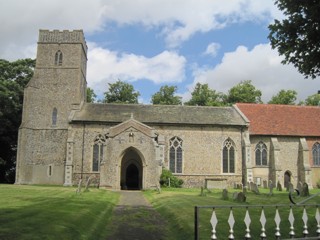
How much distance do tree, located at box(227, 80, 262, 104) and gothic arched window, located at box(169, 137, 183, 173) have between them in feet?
76.8

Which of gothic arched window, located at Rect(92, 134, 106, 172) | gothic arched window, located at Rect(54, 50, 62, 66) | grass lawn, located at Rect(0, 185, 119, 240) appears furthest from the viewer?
gothic arched window, located at Rect(54, 50, 62, 66)

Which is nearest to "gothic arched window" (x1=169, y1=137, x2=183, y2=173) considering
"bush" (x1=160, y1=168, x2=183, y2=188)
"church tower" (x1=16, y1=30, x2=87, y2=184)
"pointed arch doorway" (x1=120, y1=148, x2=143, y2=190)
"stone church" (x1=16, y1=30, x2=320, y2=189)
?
"stone church" (x1=16, y1=30, x2=320, y2=189)

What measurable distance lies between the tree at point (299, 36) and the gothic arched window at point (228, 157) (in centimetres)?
2448

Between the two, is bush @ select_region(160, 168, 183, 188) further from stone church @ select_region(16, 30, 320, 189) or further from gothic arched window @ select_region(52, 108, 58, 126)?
gothic arched window @ select_region(52, 108, 58, 126)

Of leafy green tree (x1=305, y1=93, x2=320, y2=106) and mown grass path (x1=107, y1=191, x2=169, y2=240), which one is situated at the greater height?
leafy green tree (x1=305, y1=93, x2=320, y2=106)

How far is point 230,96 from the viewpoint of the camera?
58.9 m

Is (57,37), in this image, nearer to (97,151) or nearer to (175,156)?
(97,151)

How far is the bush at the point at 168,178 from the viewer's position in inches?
1342

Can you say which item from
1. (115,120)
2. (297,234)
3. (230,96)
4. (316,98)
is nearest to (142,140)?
(115,120)

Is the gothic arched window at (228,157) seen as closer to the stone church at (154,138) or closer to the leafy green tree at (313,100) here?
the stone church at (154,138)

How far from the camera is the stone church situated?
36.5 metres

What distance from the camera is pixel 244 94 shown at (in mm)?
57656

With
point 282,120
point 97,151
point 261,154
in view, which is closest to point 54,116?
point 97,151

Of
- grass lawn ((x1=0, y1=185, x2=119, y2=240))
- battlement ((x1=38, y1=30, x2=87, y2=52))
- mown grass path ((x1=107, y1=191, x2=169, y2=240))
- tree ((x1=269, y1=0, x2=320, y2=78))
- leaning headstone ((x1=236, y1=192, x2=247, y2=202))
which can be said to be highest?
battlement ((x1=38, y1=30, x2=87, y2=52))
